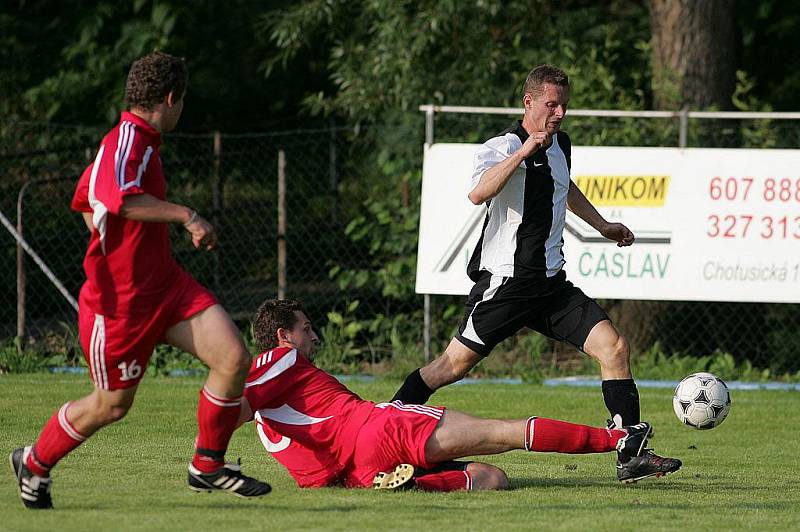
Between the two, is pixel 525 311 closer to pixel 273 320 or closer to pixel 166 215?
pixel 273 320

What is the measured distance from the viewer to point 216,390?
541 cm

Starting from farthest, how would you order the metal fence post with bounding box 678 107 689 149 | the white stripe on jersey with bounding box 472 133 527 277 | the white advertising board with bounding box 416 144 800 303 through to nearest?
the metal fence post with bounding box 678 107 689 149 → the white advertising board with bounding box 416 144 800 303 → the white stripe on jersey with bounding box 472 133 527 277

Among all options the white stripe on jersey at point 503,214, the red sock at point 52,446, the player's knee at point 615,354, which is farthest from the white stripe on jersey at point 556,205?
the red sock at point 52,446

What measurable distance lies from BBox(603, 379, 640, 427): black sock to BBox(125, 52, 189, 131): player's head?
2.68 m

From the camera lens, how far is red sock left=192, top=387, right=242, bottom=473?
5391 mm

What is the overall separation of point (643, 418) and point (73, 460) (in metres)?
4.27

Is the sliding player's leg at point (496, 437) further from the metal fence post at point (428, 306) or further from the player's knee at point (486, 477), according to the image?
the metal fence post at point (428, 306)

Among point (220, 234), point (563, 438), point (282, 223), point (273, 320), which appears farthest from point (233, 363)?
point (220, 234)

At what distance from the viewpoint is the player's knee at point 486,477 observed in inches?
244

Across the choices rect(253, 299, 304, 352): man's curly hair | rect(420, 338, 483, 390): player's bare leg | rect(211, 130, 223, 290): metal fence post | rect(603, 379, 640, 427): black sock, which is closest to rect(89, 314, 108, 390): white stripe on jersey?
rect(253, 299, 304, 352): man's curly hair

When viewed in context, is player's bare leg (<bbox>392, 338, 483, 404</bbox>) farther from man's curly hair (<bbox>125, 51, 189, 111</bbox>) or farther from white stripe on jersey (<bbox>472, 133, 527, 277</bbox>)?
man's curly hair (<bbox>125, 51, 189, 111</bbox>)

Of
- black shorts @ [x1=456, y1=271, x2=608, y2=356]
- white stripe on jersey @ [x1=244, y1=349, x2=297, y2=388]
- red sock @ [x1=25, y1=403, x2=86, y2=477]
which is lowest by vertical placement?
red sock @ [x1=25, y1=403, x2=86, y2=477]

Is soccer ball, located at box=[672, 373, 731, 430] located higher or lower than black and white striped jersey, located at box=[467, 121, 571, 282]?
lower

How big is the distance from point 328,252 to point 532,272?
6.91 m
